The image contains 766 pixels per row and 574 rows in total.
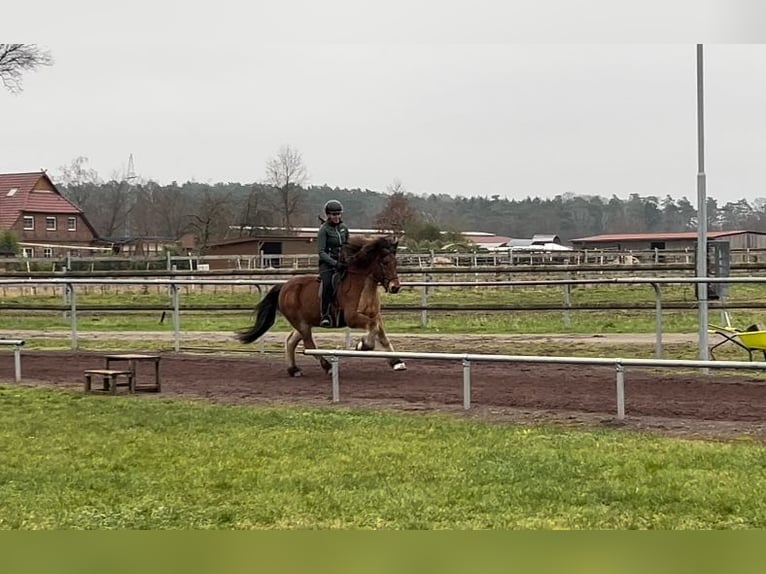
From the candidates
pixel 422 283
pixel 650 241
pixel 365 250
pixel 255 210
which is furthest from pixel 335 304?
pixel 650 241

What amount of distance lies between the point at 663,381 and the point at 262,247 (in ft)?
135

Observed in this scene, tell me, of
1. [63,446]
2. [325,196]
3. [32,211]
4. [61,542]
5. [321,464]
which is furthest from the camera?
[325,196]

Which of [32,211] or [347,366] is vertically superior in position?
[32,211]

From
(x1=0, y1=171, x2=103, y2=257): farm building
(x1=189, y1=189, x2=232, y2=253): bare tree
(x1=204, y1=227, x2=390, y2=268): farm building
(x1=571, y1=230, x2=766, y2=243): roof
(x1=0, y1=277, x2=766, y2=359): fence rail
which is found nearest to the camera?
(x1=0, y1=277, x2=766, y2=359): fence rail

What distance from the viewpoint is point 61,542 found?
395 centimetres

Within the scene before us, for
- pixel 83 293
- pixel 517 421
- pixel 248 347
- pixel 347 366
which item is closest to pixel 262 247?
pixel 83 293

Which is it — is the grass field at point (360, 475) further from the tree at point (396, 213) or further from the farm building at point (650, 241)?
the farm building at point (650, 241)

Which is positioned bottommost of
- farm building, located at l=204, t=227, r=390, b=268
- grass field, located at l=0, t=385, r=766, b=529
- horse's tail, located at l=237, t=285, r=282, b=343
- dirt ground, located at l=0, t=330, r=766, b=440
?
dirt ground, located at l=0, t=330, r=766, b=440

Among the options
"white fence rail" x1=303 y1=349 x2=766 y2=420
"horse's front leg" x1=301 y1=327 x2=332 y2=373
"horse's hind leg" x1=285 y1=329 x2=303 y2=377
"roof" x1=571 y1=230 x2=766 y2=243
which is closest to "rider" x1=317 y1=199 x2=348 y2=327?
"horse's front leg" x1=301 y1=327 x2=332 y2=373

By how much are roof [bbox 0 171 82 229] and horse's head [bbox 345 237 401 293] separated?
165 ft

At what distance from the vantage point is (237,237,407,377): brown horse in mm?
11180

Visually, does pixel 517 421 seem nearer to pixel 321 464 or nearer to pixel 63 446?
pixel 321 464

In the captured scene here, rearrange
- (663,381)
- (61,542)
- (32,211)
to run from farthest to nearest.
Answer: (32,211)
(663,381)
(61,542)

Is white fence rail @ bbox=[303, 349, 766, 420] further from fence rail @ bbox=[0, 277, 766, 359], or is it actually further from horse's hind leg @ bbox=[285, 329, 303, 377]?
fence rail @ bbox=[0, 277, 766, 359]
